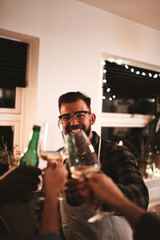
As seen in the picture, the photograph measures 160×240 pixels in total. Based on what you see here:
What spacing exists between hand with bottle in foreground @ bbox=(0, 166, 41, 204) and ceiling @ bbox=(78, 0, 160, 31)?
2056 mm

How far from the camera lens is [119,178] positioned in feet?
3.60

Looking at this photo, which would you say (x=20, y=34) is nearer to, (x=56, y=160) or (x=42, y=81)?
(x=42, y=81)

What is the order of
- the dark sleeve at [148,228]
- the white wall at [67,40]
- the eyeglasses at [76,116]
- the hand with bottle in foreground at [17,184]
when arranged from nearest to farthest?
the dark sleeve at [148,228], the hand with bottle in foreground at [17,184], the eyeglasses at [76,116], the white wall at [67,40]

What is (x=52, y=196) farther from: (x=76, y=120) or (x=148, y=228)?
(x=76, y=120)

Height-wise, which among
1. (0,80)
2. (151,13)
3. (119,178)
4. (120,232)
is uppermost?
(151,13)

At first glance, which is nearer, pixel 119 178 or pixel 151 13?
pixel 119 178

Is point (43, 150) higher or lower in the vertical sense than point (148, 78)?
lower

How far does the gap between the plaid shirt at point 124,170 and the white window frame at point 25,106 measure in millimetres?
956

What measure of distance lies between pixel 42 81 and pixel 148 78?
1.64m

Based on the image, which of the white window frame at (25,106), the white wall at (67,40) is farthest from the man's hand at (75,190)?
the white window frame at (25,106)

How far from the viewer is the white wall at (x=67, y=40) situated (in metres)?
2.04

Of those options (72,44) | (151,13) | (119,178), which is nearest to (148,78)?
(151,13)

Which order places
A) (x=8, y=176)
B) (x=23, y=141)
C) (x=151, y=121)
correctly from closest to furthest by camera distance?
(x=8, y=176) → (x=23, y=141) → (x=151, y=121)

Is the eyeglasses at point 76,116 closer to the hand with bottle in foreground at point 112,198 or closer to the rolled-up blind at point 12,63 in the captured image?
the hand with bottle in foreground at point 112,198
